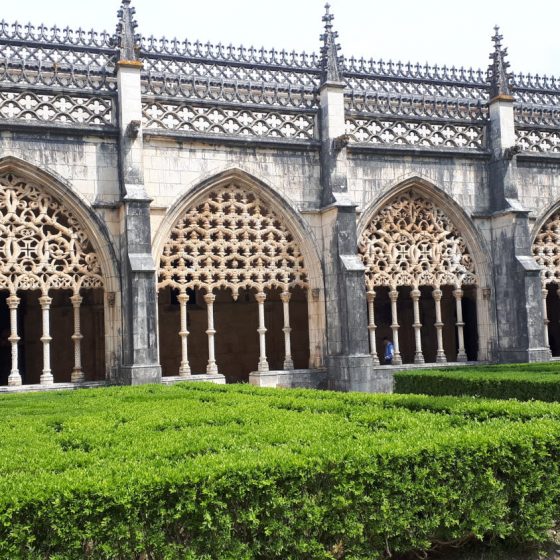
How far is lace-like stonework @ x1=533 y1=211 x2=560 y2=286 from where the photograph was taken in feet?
A: 54.9

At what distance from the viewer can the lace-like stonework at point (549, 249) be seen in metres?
16.7

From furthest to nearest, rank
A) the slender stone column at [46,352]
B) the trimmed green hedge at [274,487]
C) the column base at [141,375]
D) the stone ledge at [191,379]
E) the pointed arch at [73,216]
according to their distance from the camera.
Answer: the stone ledge at [191,379]
the pointed arch at [73,216]
the slender stone column at [46,352]
the column base at [141,375]
the trimmed green hedge at [274,487]

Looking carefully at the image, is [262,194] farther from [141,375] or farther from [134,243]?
[141,375]

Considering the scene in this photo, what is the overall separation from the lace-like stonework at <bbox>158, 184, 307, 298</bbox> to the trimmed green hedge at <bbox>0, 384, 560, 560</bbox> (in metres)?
7.47

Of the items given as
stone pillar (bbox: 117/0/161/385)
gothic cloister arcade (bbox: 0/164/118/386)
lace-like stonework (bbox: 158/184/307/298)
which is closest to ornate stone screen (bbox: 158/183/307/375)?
lace-like stonework (bbox: 158/184/307/298)

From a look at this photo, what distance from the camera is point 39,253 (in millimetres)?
12750

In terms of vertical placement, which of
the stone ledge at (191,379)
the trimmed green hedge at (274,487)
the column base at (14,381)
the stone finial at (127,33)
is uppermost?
the stone finial at (127,33)

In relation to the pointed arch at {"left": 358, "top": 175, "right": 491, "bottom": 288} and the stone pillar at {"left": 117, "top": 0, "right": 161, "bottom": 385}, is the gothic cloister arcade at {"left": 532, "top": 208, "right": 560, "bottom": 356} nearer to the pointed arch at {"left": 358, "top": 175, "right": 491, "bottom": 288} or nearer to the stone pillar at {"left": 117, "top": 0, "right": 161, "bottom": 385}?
the pointed arch at {"left": 358, "top": 175, "right": 491, "bottom": 288}

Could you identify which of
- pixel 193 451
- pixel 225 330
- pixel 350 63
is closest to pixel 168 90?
pixel 350 63

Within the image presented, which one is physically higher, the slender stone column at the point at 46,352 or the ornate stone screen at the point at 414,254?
the ornate stone screen at the point at 414,254

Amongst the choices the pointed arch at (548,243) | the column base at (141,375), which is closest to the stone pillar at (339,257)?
the column base at (141,375)

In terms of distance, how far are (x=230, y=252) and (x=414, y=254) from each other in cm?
404

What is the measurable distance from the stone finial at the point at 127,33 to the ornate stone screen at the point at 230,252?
Answer: 2872 mm

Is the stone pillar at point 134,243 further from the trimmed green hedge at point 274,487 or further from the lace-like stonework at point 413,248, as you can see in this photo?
the trimmed green hedge at point 274,487
